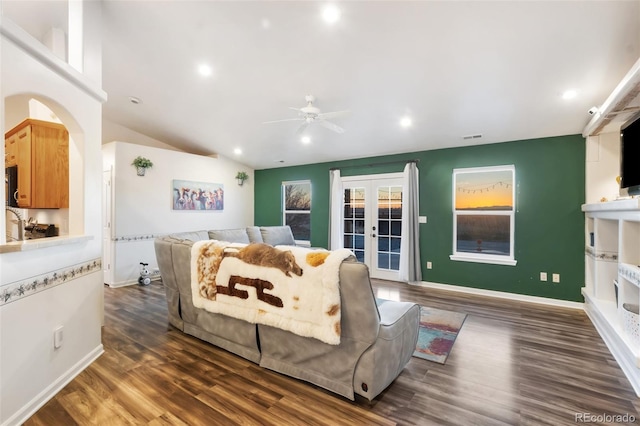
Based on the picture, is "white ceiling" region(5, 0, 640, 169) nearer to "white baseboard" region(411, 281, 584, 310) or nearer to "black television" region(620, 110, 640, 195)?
"black television" region(620, 110, 640, 195)

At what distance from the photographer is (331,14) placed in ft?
8.28

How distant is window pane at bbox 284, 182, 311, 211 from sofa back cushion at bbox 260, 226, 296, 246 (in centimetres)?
83

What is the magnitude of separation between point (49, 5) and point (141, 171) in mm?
2802

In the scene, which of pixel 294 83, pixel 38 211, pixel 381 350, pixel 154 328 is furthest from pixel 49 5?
pixel 381 350

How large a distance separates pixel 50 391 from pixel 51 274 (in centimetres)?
82

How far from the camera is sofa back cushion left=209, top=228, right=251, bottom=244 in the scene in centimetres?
475

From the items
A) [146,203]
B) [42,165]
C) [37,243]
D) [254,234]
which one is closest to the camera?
[37,243]

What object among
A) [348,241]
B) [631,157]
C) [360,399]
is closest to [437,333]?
[360,399]

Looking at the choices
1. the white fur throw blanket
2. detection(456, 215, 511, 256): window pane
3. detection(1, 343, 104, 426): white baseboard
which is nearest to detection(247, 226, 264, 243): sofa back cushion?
the white fur throw blanket

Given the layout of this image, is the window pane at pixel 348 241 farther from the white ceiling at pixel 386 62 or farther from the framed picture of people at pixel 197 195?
the framed picture of people at pixel 197 195

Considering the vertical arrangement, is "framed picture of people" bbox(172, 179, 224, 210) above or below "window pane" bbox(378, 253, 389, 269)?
above

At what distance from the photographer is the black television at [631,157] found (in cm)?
250

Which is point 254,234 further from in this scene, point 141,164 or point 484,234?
point 484,234

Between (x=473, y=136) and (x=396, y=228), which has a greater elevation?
(x=473, y=136)
